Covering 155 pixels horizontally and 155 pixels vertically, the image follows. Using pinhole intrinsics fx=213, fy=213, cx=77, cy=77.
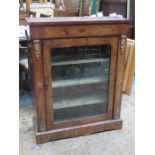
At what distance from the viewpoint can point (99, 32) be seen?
1.45 meters

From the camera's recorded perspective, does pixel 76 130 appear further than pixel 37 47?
Yes

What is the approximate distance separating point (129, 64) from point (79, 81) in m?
0.89

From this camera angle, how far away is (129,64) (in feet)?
7.67

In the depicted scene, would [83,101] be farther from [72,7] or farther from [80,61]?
[72,7]

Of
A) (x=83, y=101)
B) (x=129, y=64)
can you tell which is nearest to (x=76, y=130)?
(x=83, y=101)

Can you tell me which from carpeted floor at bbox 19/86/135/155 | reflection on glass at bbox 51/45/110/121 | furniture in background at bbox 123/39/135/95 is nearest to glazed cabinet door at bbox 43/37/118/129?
reflection on glass at bbox 51/45/110/121

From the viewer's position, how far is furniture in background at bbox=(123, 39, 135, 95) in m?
2.31
